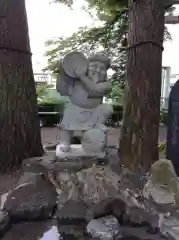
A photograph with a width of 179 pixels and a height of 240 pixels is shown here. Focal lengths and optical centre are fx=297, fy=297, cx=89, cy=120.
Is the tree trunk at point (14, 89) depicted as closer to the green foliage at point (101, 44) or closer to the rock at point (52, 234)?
the rock at point (52, 234)

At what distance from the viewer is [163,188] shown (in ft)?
8.25

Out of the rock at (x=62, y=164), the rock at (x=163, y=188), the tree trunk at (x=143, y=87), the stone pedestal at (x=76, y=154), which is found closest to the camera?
the rock at (x=163, y=188)

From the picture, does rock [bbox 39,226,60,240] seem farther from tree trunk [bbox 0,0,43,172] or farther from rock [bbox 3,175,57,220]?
tree trunk [bbox 0,0,43,172]

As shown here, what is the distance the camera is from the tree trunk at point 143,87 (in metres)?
3.40

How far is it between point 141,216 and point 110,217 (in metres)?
0.24

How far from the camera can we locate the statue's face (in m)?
3.11

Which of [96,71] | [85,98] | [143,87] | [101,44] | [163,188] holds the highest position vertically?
[101,44]

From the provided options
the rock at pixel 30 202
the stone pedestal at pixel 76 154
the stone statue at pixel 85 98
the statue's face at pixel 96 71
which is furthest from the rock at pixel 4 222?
the statue's face at pixel 96 71

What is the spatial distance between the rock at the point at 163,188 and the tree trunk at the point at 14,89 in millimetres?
1605

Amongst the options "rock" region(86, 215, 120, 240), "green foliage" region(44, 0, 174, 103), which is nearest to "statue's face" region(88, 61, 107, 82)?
"rock" region(86, 215, 120, 240)

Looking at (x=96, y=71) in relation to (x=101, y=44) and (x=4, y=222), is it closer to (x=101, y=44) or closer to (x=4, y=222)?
(x=4, y=222)

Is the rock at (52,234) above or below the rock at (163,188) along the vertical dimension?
→ below

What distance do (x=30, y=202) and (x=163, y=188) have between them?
1.11m

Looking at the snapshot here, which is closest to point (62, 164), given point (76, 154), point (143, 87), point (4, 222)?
point (76, 154)
